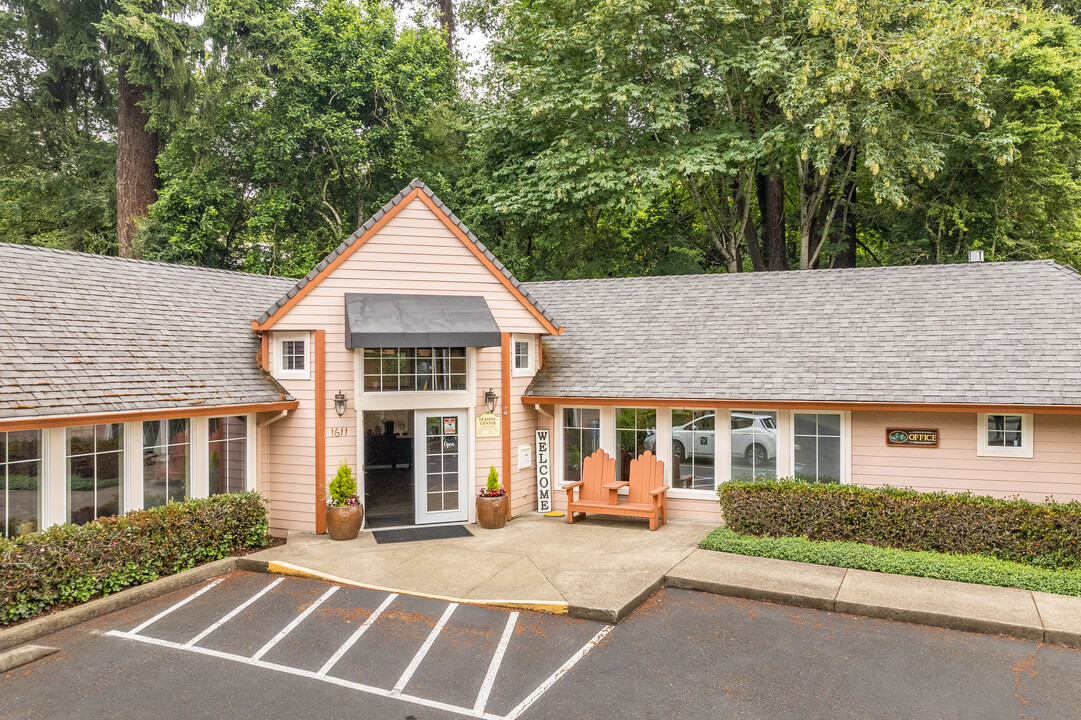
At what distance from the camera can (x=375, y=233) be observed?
10.9 meters

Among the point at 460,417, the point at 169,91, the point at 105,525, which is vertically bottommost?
the point at 105,525

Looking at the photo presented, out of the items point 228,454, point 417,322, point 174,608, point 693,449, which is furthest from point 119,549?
point 693,449

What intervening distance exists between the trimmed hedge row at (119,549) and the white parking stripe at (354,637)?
110 inches

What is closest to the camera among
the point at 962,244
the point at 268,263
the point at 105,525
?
the point at 105,525

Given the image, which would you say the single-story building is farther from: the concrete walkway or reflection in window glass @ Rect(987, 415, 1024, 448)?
the concrete walkway

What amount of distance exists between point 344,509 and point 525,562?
119 inches

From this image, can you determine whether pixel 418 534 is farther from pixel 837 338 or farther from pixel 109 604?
pixel 837 338

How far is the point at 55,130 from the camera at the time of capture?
22109 mm

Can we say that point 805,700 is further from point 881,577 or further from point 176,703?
point 176,703

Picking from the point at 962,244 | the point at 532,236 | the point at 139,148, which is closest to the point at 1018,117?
the point at 962,244

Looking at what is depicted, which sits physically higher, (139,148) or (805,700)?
(139,148)

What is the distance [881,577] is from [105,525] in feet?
30.8

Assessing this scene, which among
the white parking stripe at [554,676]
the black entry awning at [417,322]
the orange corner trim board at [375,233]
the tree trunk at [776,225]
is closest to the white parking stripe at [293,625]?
the white parking stripe at [554,676]

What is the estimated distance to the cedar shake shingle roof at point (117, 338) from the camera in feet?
25.9
